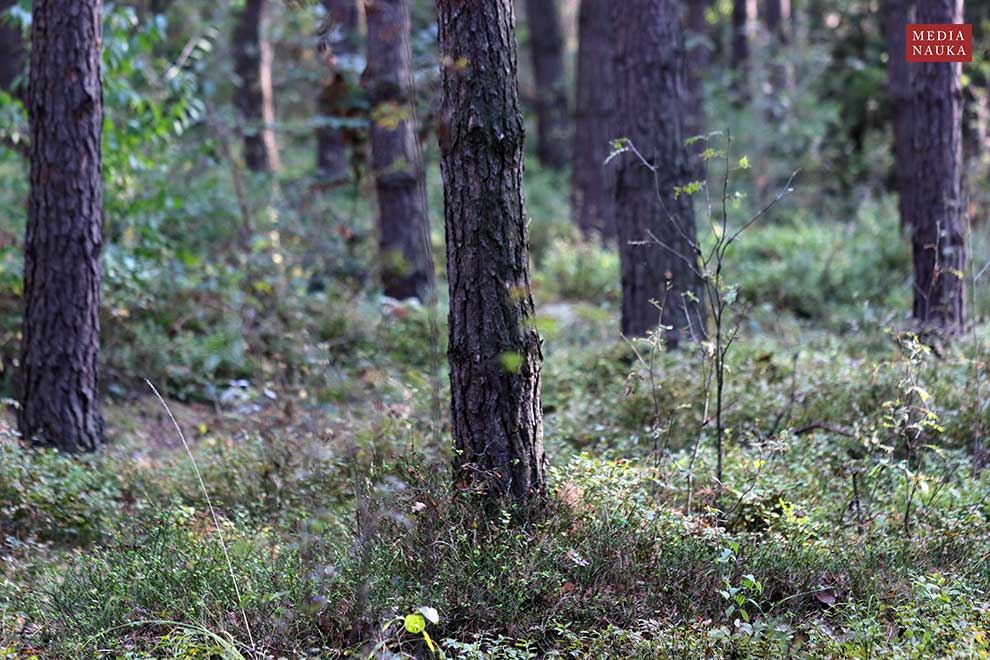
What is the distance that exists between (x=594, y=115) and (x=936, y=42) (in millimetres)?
7762

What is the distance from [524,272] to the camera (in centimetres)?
451

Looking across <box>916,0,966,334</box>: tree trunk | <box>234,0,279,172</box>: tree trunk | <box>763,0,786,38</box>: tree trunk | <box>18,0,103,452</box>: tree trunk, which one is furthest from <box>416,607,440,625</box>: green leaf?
<box>763,0,786,38</box>: tree trunk

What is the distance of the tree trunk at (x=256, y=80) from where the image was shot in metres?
17.5

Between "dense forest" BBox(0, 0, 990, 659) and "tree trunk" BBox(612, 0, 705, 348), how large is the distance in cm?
3

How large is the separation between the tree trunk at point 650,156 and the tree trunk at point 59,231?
4300 millimetres

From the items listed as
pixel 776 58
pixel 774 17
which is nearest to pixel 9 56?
pixel 776 58

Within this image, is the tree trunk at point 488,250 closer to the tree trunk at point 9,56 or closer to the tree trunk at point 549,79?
the tree trunk at point 9,56

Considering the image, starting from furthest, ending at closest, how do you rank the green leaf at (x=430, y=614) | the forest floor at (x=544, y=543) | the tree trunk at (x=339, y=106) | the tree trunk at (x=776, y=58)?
the tree trunk at (x=776, y=58) < the tree trunk at (x=339, y=106) < the forest floor at (x=544, y=543) < the green leaf at (x=430, y=614)

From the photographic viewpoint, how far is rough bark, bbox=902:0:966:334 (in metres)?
8.30

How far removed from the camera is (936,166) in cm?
854

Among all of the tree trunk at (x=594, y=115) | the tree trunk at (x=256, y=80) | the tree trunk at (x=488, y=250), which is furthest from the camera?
the tree trunk at (x=256, y=80)

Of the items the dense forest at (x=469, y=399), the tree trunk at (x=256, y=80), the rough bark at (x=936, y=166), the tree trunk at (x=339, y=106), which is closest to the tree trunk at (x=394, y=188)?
the dense forest at (x=469, y=399)

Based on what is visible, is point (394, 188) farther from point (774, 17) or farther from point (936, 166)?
point (774, 17)

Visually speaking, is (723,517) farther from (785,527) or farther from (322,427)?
(322,427)
